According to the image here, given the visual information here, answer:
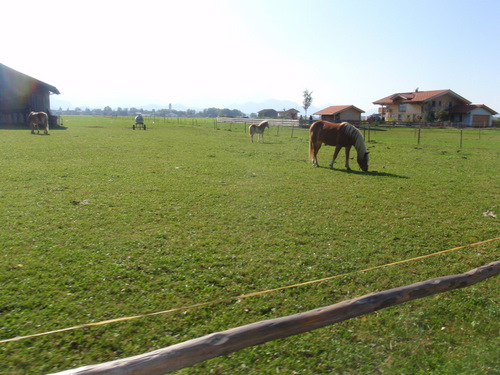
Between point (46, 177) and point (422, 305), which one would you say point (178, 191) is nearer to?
point (46, 177)

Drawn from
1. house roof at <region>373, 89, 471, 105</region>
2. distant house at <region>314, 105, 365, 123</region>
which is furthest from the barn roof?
house roof at <region>373, 89, 471, 105</region>

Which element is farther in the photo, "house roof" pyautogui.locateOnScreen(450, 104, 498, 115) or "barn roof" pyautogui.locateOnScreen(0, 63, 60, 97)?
"house roof" pyautogui.locateOnScreen(450, 104, 498, 115)

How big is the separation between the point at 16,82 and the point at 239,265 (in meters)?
46.3

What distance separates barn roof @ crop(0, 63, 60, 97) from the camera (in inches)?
1555

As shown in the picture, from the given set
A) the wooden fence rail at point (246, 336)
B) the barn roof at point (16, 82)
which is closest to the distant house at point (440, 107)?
the barn roof at point (16, 82)

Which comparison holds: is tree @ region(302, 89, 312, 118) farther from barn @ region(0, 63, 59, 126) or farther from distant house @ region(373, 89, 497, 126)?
barn @ region(0, 63, 59, 126)

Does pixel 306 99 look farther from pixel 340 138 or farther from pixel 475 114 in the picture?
pixel 340 138

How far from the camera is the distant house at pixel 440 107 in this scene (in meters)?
63.2

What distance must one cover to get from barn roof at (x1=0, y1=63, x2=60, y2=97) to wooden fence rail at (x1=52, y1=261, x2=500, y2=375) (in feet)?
155

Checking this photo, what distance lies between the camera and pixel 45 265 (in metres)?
5.55

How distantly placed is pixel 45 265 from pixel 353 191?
8.76m

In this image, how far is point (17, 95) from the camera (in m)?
41.0

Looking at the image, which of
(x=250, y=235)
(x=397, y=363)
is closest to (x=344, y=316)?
(x=397, y=363)

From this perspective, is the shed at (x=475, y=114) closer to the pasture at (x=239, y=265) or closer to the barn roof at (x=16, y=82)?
the pasture at (x=239, y=265)
